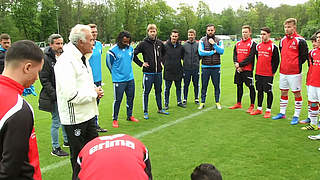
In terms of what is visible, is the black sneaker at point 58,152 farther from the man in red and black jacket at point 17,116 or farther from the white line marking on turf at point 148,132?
the man in red and black jacket at point 17,116

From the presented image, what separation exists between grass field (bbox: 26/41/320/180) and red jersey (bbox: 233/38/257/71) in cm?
123

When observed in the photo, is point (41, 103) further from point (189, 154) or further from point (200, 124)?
point (200, 124)

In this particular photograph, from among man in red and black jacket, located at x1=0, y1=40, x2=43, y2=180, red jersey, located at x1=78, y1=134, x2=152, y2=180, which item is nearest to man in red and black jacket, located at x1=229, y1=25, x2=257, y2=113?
red jersey, located at x1=78, y1=134, x2=152, y2=180

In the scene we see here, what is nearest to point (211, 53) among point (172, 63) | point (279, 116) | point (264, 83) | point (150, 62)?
point (172, 63)

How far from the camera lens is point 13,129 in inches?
66.4

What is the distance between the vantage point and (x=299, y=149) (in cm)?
464

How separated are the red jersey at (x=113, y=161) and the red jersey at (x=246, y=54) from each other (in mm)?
5688

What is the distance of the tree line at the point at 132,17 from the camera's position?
53856 mm

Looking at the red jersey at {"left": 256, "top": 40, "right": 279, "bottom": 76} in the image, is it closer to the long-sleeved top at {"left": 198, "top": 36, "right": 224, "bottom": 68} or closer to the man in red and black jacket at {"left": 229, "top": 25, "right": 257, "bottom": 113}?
the man in red and black jacket at {"left": 229, "top": 25, "right": 257, "bottom": 113}

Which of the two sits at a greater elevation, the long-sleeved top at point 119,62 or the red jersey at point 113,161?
the long-sleeved top at point 119,62

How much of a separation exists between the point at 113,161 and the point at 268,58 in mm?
5765

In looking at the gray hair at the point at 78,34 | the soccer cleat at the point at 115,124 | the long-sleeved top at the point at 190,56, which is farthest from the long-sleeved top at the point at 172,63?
the gray hair at the point at 78,34

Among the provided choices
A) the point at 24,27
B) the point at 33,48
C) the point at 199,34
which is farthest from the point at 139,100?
the point at 199,34

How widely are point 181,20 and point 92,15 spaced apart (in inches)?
1086
